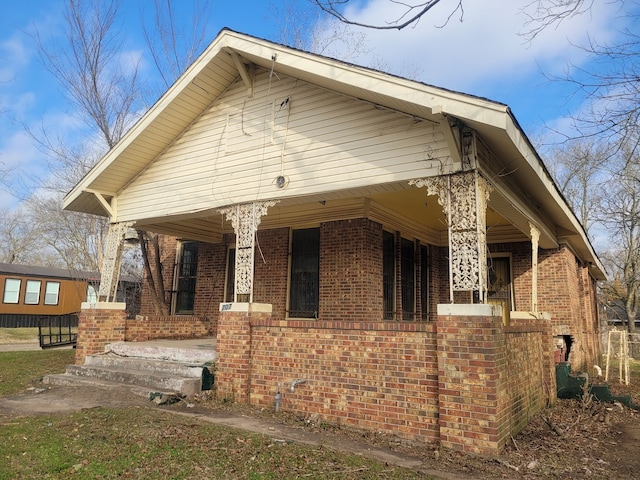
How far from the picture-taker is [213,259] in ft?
41.2

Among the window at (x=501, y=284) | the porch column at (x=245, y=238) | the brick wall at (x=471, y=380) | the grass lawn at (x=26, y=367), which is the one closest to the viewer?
the brick wall at (x=471, y=380)

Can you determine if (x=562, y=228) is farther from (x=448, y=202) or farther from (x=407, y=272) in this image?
(x=448, y=202)

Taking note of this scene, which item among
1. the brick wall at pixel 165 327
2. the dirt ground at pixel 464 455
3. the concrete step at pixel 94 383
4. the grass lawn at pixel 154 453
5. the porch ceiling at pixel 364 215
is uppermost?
the porch ceiling at pixel 364 215

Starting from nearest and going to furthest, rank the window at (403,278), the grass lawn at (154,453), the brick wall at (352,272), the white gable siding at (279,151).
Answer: the grass lawn at (154,453) < the white gable siding at (279,151) < the brick wall at (352,272) < the window at (403,278)

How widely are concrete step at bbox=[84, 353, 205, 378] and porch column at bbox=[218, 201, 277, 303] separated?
1450 mm

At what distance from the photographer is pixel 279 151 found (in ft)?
25.1

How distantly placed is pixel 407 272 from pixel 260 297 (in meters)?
3.51

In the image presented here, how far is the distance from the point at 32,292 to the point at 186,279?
1856cm

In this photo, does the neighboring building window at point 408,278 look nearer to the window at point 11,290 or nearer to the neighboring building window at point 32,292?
the window at point 11,290

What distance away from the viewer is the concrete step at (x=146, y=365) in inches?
306

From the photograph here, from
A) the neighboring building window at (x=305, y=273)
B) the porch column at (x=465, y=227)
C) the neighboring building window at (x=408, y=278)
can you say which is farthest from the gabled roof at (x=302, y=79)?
the neighboring building window at (x=305, y=273)

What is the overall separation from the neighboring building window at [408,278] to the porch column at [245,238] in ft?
13.4

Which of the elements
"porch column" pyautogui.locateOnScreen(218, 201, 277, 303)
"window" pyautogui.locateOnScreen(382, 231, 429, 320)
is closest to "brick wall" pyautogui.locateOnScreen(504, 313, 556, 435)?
"window" pyautogui.locateOnScreen(382, 231, 429, 320)

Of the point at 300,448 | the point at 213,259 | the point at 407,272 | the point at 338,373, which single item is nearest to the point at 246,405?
the point at 338,373
